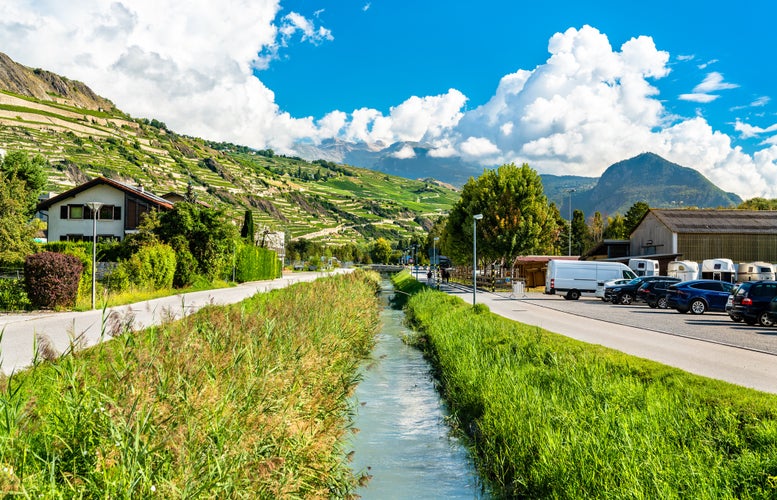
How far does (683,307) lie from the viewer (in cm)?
2753

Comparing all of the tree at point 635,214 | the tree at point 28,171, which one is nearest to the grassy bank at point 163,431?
the tree at point 28,171

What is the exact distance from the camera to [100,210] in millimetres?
53688

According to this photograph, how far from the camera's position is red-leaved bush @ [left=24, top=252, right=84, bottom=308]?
20.8m

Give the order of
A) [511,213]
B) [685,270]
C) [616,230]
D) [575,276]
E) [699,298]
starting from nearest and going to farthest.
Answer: [699,298], [575,276], [685,270], [511,213], [616,230]

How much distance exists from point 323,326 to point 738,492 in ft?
33.8

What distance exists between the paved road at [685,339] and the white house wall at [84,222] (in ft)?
135

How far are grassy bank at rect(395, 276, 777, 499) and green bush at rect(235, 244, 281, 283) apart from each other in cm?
4006

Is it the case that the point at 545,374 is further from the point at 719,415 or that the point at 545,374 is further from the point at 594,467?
the point at 594,467

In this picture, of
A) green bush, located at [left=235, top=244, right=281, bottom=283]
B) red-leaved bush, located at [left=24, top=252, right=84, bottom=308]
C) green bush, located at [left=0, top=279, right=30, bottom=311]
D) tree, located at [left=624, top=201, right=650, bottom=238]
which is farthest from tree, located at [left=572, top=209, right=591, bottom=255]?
green bush, located at [left=0, top=279, right=30, bottom=311]

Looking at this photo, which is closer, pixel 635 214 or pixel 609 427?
pixel 609 427

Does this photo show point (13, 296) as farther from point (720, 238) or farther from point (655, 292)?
point (720, 238)

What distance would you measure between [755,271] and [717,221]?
9.78 metres

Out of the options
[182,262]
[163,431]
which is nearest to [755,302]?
[163,431]

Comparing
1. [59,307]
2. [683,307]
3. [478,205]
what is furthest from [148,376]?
[478,205]
